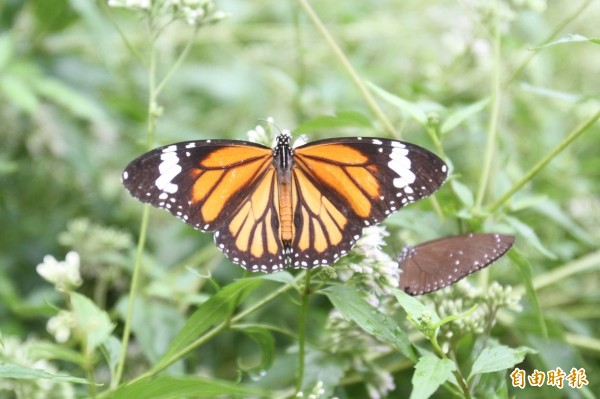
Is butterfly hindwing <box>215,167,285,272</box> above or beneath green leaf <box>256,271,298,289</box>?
above

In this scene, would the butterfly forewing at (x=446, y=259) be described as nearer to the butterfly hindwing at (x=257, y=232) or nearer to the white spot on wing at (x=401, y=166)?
the white spot on wing at (x=401, y=166)

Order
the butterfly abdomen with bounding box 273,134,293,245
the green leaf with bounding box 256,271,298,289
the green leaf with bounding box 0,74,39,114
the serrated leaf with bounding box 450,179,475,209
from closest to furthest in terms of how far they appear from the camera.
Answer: the green leaf with bounding box 256,271,298,289
the butterfly abdomen with bounding box 273,134,293,245
the serrated leaf with bounding box 450,179,475,209
the green leaf with bounding box 0,74,39,114

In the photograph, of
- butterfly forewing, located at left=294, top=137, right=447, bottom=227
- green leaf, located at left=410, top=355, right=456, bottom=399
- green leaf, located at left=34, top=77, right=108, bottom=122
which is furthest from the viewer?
green leaf, located at left=34, top=77, right=108, bottom=122

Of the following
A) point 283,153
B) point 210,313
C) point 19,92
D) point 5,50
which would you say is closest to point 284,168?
point 283,153

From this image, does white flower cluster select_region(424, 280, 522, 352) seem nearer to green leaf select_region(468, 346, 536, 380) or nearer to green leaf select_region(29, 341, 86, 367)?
green leaf select_region(468, 346, 536, 380)

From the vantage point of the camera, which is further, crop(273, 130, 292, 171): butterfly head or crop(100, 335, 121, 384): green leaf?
crop(273, 130, 292, 171): butterfly head

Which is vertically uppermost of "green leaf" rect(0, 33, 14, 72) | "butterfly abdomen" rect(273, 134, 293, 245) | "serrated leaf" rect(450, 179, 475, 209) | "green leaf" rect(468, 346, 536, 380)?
"green leaf" rect(0, 33, 14, 72)

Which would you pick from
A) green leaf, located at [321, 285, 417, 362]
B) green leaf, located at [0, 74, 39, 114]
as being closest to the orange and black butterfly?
green leaf, located at [321, 285, 417, 362]
